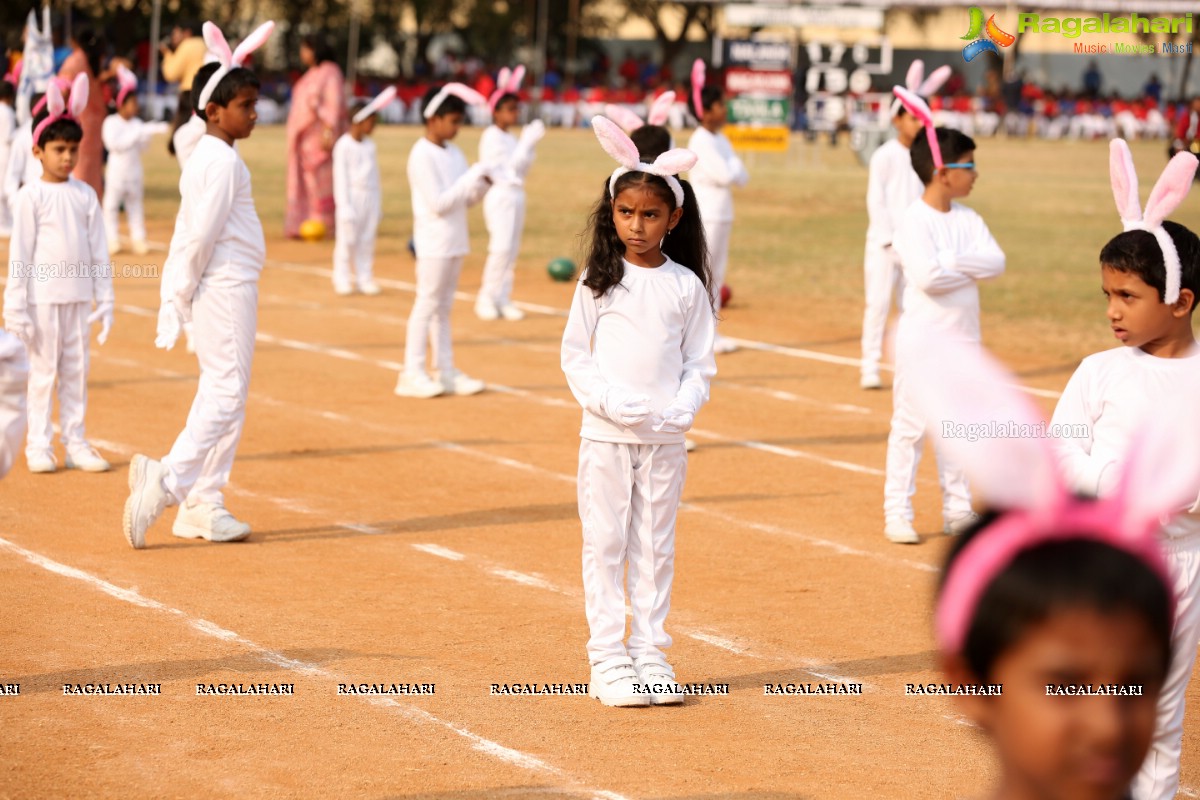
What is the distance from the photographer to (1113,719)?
193cm

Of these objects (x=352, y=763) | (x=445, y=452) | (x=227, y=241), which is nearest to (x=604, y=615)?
(x=352, y=763)

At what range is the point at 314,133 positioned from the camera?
74.0ft

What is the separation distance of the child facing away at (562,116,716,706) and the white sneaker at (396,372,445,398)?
6260 millimetres

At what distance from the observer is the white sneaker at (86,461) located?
9.52m

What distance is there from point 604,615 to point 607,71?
57.8 metres

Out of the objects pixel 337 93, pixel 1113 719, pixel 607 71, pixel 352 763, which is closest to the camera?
pixel 1113 719

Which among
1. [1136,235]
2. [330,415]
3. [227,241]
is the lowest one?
[330,415]

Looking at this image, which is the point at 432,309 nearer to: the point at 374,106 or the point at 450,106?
the point at 450,106

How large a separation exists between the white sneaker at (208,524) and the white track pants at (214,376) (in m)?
0.20

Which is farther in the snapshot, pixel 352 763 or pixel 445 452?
pixel 445 452

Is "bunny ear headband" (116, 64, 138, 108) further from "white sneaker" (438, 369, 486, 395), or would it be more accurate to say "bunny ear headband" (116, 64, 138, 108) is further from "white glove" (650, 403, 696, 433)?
"white glove" (650, 403, 696, 433)

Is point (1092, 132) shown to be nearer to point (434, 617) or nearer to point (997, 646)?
point (434, 617)

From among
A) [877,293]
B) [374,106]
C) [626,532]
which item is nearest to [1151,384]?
[626,532]

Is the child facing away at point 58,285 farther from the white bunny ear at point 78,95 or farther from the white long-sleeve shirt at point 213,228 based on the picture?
the white long-sleeve shirt at point 213,228
